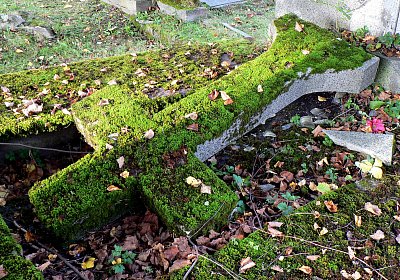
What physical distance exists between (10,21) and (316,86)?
5.66m

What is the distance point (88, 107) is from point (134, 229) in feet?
4.40

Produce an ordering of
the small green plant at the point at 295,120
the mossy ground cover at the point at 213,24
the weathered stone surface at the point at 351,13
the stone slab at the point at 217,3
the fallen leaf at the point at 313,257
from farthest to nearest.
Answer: the stone slab at the point at 217,3 → the mossy ground cover at the point at 213,24 → the weathered stone surface at the point at 351,13 → the small green plant at the point at 295,120 → the fallen leaf at the point at 313,257

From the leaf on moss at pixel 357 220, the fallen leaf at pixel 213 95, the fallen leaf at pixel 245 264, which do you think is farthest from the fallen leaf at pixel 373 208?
the fallen leaf at pixel 213 95

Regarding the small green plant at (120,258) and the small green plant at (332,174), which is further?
the small green plant at (332,174)

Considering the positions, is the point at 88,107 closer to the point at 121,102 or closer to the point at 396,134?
the point at 121,102

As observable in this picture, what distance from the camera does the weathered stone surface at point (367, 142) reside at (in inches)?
155

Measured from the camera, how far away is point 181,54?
556 cm

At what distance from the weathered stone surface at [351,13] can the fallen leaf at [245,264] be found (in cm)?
361

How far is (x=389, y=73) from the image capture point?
4977mm

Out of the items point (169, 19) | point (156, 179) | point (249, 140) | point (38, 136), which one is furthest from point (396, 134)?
point (169, 19)

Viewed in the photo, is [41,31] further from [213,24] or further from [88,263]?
[88,263]

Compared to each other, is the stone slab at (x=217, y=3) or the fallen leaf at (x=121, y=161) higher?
the stone slab at (x=217, y=3)

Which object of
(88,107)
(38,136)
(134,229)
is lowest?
(134,229)

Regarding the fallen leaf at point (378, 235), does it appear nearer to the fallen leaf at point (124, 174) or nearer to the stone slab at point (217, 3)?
the fallen leaf at point (124, 174)
